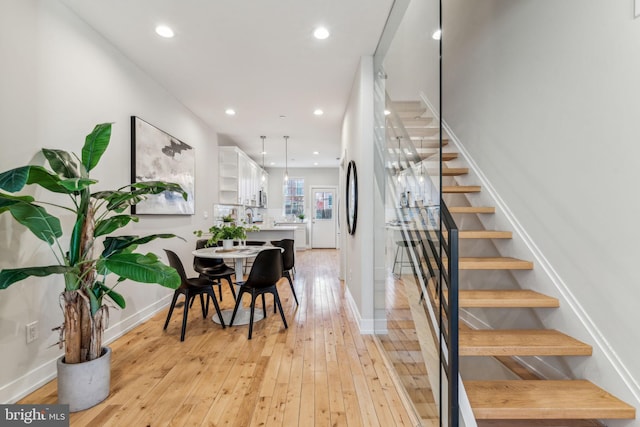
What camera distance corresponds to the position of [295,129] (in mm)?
6020

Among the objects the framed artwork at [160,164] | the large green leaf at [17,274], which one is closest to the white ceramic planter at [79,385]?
the large green leaf at [17,274]

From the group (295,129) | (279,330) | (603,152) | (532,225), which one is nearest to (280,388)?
(279,330)

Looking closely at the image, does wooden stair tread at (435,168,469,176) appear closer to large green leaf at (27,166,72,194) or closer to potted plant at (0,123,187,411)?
potted plant at (0,123,187,411)

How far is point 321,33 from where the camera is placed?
2.80 m

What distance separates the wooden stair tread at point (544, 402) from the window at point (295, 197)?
9.16 metres

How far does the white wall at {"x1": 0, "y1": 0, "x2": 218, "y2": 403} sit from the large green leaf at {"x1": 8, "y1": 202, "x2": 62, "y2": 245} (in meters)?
0.38

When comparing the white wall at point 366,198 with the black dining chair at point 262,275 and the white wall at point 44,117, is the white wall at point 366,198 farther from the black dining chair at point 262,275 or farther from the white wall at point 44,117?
the white wall at point 44,117

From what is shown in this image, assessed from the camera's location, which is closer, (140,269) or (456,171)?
(140,269)

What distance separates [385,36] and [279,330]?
3028 millimetres

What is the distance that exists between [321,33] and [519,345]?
2.85 metres

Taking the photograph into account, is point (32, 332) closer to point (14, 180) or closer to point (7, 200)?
point (7, 200)

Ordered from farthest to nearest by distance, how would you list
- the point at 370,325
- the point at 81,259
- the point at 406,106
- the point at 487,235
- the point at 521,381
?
the point at 370,325, the point at 487,235, the point at 406,106, the point at 81,259, the point at 521,381

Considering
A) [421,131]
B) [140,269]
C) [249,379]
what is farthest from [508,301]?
[140,269]

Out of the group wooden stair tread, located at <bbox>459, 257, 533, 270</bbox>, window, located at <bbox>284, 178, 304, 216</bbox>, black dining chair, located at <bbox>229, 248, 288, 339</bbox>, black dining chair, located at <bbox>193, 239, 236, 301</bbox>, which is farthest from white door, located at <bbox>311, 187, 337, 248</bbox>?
wooden stair tread, located at <bbox>459, 257, 533, 270</bbox>
